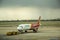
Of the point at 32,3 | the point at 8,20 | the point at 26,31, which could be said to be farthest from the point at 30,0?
the point at 26,31

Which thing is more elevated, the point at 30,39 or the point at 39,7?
the point at 39,7

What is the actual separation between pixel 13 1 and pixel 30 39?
5.06 feet

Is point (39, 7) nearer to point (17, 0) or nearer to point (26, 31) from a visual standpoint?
point (17, 0)

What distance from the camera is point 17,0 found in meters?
3.19

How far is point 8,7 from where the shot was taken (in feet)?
10.3

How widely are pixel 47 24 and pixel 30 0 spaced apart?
49 centimetres

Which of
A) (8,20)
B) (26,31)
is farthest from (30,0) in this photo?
(26,31)

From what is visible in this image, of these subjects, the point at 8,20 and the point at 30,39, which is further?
the point at 8,20

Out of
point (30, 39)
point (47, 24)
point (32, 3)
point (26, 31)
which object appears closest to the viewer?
point (30, 39)

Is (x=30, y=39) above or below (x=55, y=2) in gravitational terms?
below

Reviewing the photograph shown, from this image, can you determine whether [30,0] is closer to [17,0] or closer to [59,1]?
[17,0]

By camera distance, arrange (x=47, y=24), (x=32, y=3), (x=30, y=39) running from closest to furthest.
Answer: (x=30, y=39) → (x=47, y=24) → (x=32, y=3)

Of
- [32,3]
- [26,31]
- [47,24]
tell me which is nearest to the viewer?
[26,31]

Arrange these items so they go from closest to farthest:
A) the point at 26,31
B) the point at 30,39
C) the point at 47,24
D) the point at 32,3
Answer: the point at 30,39
the point at 26,31
the point at 47,24
the point at 32,3
